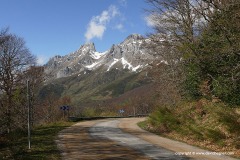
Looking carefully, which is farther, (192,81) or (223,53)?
(192,81)

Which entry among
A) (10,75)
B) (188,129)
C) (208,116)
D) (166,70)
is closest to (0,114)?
(10,75)

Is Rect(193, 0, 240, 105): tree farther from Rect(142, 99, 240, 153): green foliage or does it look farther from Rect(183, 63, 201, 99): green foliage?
Rect(142, 99, 240, 153): green foliage

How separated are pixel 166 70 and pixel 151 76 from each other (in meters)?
4.19

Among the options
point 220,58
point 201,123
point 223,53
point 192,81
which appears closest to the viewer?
point 223,53

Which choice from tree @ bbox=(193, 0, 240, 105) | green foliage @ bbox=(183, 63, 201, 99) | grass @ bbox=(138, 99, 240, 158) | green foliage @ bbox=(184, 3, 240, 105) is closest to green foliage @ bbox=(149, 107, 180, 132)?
grass @ bbox=(138, 99, 240, 158)

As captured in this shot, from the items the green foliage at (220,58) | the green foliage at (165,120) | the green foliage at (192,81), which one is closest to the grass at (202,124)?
the green foliage at (165,120)

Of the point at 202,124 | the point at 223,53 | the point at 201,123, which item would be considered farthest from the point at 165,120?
the point at 223,53

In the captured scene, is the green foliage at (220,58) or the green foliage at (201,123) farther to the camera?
the green foliage at (201,123)

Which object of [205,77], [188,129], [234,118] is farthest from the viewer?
[205,77]

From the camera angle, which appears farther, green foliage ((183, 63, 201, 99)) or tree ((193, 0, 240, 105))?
green foliage ((183, 63, 201, 99))

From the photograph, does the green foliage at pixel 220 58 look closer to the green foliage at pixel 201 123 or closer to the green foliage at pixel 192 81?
the green foliage at pixel 192 81

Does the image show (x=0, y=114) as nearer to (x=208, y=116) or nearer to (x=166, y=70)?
(x=208, y=116)

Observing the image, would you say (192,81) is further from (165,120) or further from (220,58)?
(220,58)

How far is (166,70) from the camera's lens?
3344cm
